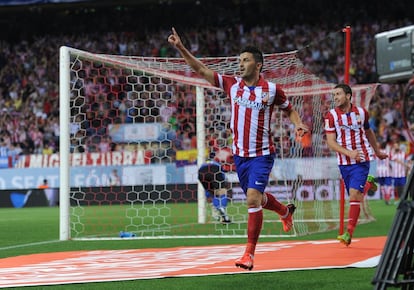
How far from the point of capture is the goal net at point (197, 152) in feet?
40.4

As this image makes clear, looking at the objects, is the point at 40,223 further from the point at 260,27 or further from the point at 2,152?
the point at 260,27

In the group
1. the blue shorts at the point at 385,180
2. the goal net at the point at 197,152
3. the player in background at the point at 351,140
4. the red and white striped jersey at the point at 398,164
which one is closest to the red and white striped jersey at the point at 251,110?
the player in background at the point at 351,140

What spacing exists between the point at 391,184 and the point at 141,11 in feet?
55.1

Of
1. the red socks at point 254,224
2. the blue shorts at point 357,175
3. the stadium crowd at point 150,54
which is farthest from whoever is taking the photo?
the stadium crowd at point 150,54

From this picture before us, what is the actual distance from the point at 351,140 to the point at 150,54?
24758mm

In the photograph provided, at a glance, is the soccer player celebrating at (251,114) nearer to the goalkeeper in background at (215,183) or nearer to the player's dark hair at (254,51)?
the player's dark hair at (254,51)

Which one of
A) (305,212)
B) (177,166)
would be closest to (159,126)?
(177,166)

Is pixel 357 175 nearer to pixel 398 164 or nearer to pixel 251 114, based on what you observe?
pixel 251 114

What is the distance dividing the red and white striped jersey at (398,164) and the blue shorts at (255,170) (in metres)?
17.3

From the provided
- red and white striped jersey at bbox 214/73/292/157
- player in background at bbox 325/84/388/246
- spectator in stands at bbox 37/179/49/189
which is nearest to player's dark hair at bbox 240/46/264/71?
red and white striped jersey at bbox 214/73/292/157

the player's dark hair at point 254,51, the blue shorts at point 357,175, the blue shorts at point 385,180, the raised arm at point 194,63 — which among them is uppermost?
the player's dark hair at point 254,51

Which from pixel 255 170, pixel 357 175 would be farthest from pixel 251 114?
pixel 357 175

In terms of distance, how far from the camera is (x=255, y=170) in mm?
7211

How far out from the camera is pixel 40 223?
16516 mm
